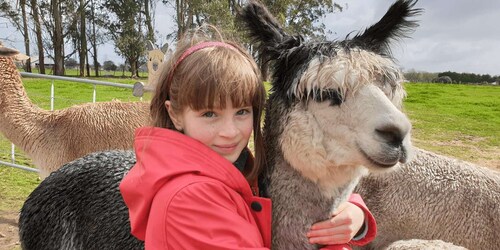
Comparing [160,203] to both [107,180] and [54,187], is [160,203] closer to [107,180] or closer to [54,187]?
[107,180]

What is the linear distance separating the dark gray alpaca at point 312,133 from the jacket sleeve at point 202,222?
0.30 metres

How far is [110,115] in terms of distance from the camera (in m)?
4.11

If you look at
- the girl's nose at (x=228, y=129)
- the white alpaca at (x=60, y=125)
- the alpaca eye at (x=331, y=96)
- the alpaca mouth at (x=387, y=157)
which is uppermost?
the alpaca eye at (x=331, y=96)

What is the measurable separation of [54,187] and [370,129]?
136 cm

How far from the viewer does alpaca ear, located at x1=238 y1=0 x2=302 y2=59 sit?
1536mm

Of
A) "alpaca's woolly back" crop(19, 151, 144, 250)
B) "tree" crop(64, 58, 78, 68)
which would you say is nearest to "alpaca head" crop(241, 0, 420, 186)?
"alpaca's woolly back" crop(19, 151, 144, 250)

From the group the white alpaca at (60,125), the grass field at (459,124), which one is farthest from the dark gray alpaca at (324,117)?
the white alpaca at (60,125)

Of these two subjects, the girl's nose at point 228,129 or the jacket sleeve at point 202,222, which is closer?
the jacket sleeve at point 202,222

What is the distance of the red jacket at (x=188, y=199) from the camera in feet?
3.93

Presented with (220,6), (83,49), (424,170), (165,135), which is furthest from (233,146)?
(83,49)

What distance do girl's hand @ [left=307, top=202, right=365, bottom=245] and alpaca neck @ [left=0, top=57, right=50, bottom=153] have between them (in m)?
3.34

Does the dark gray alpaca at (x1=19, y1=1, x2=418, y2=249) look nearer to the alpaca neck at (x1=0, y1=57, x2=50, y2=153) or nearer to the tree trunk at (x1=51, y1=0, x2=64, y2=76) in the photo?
the alpaca neck at (x1=0, y1=57, x2=50, y2=153)

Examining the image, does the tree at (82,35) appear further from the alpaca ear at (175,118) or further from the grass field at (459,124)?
the alpaca ear at (175,118)

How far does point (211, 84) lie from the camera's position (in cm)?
133
